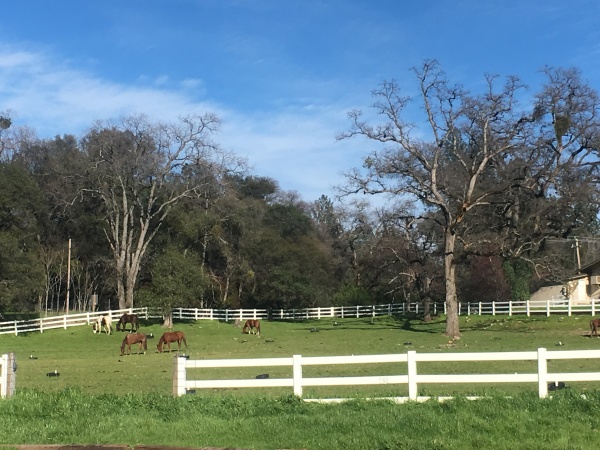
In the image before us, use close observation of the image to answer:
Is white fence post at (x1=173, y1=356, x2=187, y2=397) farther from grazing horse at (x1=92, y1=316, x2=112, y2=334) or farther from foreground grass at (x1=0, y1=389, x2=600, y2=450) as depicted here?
grazing horse at (x1=92, y1=316, x2=112, y2=334)

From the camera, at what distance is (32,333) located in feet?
128

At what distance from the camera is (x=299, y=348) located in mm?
28594

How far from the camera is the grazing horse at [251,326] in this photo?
131 feet

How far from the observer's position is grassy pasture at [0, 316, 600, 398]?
15.1 m

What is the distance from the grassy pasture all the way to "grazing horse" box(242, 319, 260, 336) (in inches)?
30.8

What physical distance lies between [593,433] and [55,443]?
22.2 ft

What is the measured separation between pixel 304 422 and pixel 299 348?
2008cm

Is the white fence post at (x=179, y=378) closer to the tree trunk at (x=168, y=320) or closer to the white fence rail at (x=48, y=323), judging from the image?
the white fence rail at (x=48, y=323)

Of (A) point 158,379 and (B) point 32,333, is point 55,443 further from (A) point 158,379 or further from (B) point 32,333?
(B) point 32,333

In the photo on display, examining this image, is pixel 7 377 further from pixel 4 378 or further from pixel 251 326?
pixel 251 326

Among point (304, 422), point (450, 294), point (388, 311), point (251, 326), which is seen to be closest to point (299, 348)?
point (450, 294)

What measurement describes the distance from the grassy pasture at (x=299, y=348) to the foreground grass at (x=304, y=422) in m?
1.62

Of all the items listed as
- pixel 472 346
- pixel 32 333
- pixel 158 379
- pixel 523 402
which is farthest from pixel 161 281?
pixel 523 402

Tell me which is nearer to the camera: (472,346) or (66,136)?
(472,346)
